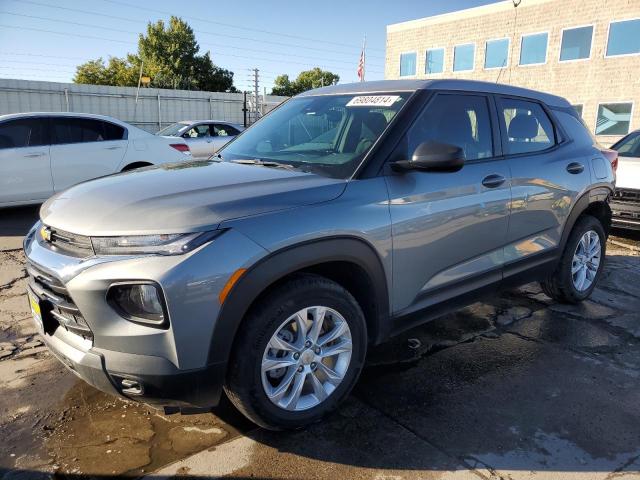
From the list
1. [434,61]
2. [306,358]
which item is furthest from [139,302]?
[434,61]

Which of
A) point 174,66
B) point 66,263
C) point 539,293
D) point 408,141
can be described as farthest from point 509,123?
point 174,66

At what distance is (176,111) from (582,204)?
21.2m

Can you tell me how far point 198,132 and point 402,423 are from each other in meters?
11.1

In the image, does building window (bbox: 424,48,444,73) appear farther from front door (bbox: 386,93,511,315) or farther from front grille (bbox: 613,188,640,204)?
front door (bbox: 386,93,511,315)

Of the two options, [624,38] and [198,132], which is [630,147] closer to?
[198,132]

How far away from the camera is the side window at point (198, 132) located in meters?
12.4

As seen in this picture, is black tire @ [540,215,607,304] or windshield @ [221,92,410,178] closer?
windshield @ [221,92,410,178]

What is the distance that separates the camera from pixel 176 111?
2273 cm

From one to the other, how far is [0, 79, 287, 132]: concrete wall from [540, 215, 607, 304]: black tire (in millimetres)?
16301

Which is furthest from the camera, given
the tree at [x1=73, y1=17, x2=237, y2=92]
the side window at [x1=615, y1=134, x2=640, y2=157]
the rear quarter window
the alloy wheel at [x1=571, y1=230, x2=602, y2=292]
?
the tree at [x1=73, y1=17, x2=237, y2=92]

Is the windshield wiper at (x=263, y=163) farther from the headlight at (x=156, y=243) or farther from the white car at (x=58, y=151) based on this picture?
the white car at (x=58, y=151)

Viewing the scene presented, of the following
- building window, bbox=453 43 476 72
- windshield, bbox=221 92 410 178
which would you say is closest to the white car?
windshield, bbox=221 92 410 178

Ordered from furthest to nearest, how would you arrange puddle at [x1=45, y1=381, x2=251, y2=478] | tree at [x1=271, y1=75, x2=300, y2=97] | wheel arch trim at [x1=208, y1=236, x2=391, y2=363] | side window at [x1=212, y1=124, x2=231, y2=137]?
tree at [x1=271, y1=75, x2=300, y2=97] < side window at [x1=212, y1=124, x2=231, y2=137] < puddle at [x1=45, y1=381, x2=251, y2=478] < wheel arch trim at [x1=208, y1=236, x2=391, y2=363]

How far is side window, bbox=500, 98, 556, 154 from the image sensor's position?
368 cm
